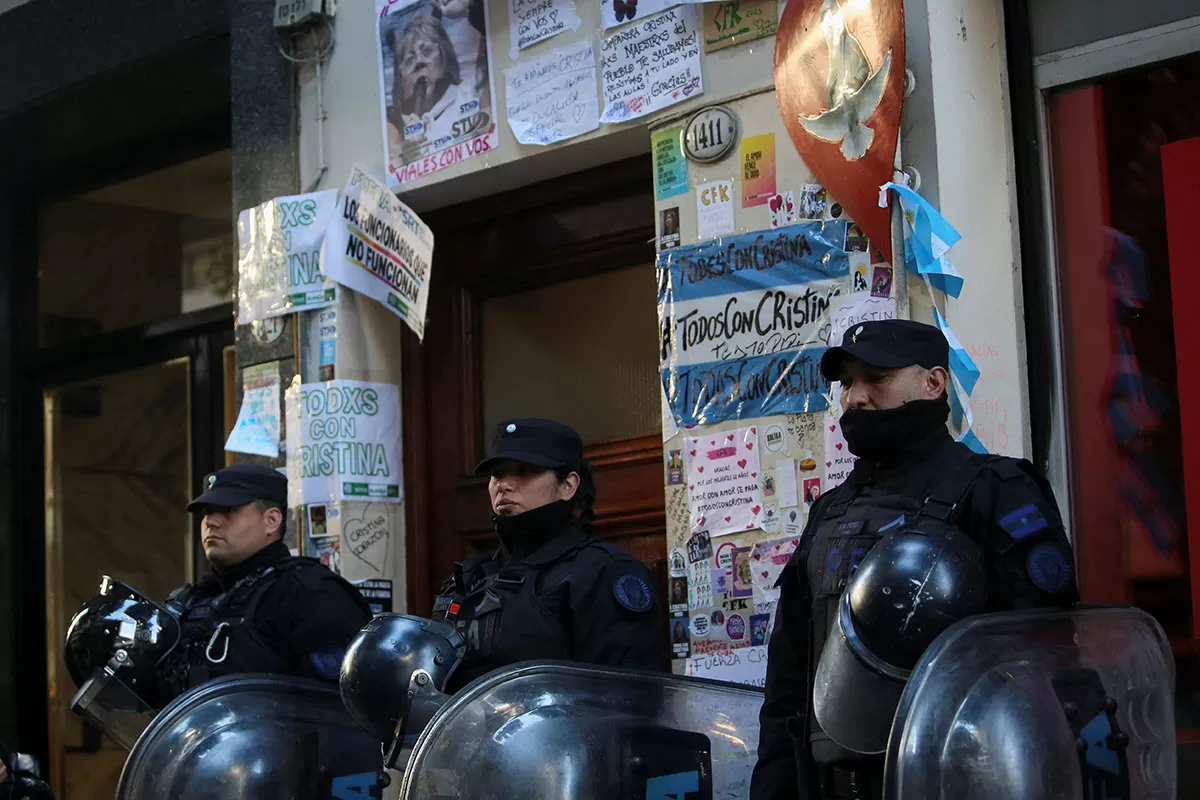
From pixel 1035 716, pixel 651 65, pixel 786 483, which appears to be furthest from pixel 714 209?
pixel 1035 716

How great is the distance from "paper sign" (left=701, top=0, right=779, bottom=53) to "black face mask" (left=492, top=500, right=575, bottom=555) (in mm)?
1733

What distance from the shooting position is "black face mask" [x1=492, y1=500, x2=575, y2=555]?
4898 millimetres

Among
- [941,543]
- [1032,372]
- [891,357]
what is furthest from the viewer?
[1032,372]

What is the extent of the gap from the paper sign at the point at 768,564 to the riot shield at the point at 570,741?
84cm

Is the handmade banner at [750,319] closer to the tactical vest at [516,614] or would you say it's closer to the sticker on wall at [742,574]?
the sticker on wall at [742,574]

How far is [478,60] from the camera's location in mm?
6559

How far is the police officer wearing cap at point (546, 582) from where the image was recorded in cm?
464

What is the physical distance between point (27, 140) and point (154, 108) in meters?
0.89

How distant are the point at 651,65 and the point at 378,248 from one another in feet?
4.73

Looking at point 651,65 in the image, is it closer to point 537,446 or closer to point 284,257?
point 537,446

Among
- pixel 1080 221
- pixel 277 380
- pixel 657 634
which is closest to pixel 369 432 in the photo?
pixel 277 380

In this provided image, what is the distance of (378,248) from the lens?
682 centimetres

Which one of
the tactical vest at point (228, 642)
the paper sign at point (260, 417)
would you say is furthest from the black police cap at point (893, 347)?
the paper sign at point (260, 417)

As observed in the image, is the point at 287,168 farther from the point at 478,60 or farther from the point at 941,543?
the point at 941,543
